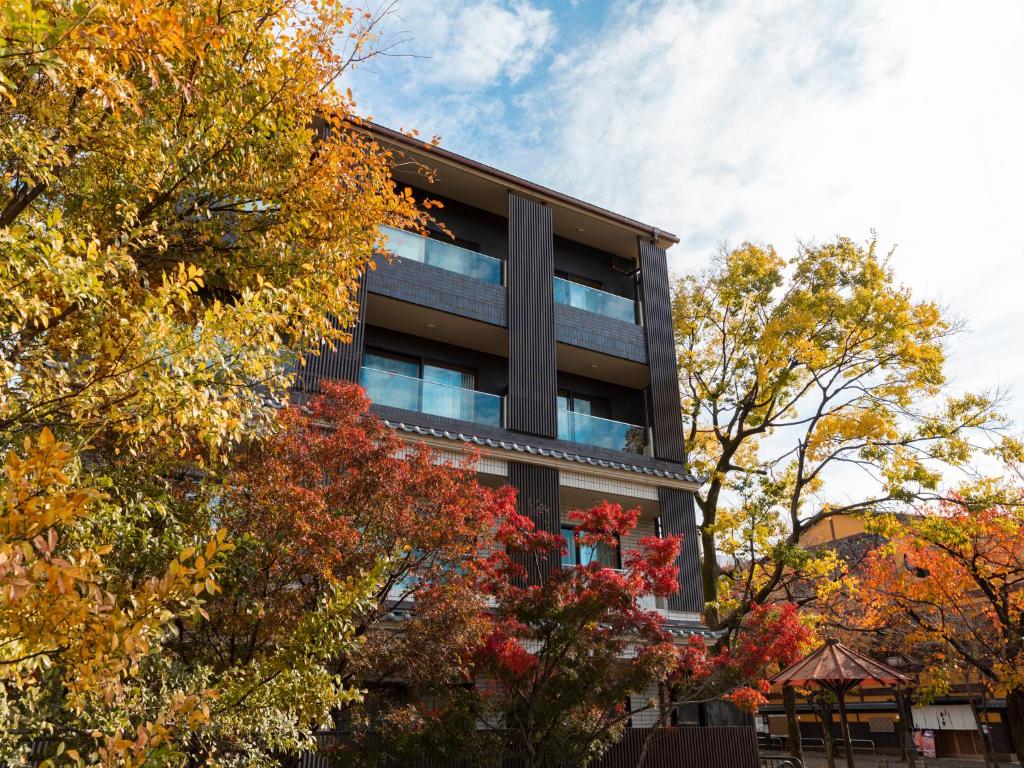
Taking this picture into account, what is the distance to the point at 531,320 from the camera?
16797mm

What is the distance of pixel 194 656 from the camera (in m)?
7.18

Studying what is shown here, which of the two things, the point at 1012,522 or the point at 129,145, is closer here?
the point at 129,145

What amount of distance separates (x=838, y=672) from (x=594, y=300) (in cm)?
1023

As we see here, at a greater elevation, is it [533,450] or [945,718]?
[533,450]

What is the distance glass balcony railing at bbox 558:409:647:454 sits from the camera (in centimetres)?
1633

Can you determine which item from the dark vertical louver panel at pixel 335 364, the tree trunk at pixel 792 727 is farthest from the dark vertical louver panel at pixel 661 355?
the dark vertical louver panel at pixel 335 364

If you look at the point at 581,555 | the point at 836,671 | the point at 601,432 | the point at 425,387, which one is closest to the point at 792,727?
the point at 836,671

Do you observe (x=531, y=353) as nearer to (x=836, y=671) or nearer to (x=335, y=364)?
(x=335, y=364)

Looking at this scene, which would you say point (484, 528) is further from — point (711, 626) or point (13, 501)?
point (711, 626)

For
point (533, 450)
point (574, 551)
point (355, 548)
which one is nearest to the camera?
point (355, 548)

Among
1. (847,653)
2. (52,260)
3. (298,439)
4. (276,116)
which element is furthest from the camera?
(847,653)

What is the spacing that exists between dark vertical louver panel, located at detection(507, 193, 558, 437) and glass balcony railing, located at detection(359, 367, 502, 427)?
0.53 m

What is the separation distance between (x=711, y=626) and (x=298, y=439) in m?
12.8

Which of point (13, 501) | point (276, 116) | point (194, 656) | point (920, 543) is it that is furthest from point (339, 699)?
point (920, 543)
